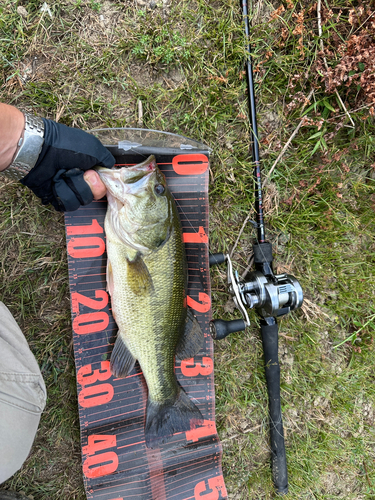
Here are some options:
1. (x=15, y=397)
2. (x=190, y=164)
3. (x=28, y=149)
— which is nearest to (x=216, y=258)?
(x=190, y=164)

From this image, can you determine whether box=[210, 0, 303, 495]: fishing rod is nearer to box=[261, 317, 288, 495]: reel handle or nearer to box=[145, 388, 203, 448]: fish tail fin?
box=[261, 317, 288, 495]: reel handle

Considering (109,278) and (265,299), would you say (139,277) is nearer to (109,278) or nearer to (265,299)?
(109,278)

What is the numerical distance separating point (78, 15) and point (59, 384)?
122 inches

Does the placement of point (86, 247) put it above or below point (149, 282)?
above

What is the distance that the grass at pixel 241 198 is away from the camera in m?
2.35

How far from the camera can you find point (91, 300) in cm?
231

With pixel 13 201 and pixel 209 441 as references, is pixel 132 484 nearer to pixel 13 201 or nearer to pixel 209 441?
pixel 209 441

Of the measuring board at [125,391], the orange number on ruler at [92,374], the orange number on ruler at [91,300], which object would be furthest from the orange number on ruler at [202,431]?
the orange number on ruler at [91,300]

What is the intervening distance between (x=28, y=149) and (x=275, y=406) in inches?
112

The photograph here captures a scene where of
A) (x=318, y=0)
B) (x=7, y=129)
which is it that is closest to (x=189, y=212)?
(x=7, y=129)

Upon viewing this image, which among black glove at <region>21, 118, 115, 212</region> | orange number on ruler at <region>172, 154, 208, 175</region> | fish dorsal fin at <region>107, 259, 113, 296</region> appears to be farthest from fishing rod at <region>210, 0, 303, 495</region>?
black glove at <region>21, 118, 115, 212</region>

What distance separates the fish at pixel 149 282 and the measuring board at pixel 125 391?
131mm

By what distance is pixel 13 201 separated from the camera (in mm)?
2361

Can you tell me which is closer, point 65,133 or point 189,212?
point 65,133
